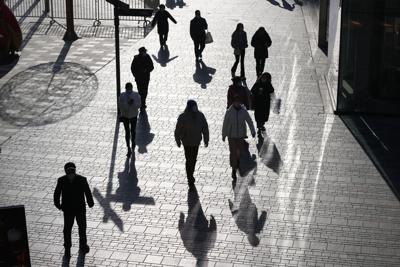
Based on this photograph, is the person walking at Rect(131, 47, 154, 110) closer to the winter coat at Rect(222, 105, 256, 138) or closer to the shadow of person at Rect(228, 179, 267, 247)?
the winter coat at Rect(222, 105, 256, 138)

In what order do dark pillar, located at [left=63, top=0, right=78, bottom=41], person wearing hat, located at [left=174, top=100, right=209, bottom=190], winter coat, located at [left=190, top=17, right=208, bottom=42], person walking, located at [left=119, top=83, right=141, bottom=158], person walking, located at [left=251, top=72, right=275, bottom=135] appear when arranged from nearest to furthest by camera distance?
person wearing hat, located at [left=174, top=100, right=209, bottom=190], person walking, located at [left=119, top=83, right=141, bottom=158], person walking, located at [left=251, top=72, right=275, bottom=135], winter coat, located at [left=190, top=17, right=208, bottom=42], dark pillar, located at [left=63, top=0, right=78, bottom=41]

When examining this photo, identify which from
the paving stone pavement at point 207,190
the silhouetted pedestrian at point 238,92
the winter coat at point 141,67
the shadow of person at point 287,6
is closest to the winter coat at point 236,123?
the paving stone pavement at point 207,190

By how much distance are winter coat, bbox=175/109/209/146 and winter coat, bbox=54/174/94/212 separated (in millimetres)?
3390

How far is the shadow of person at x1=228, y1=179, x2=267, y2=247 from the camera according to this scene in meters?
15.1

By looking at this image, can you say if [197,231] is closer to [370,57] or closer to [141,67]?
[141,67]

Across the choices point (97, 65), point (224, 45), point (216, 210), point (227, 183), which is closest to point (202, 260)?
point (216, 210)

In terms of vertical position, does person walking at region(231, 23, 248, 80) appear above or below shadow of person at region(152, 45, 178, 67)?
above

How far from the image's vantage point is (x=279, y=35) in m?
30.9

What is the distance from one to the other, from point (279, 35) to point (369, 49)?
8.79 metres

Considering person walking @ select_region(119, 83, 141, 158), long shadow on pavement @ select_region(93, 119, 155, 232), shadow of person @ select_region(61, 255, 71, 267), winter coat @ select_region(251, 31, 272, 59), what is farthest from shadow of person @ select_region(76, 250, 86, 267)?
winter coat @ select_region(251, 31, 272, 59)

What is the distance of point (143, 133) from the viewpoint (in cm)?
2045

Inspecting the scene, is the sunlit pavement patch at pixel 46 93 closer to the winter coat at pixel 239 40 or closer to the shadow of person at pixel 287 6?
the winter coat at pixel 239 40

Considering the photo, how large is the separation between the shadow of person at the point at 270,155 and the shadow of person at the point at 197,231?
234 cm

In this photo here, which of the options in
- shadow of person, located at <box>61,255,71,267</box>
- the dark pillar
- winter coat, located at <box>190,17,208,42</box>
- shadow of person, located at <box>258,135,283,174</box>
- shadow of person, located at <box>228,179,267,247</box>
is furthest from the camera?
the dark pillar
